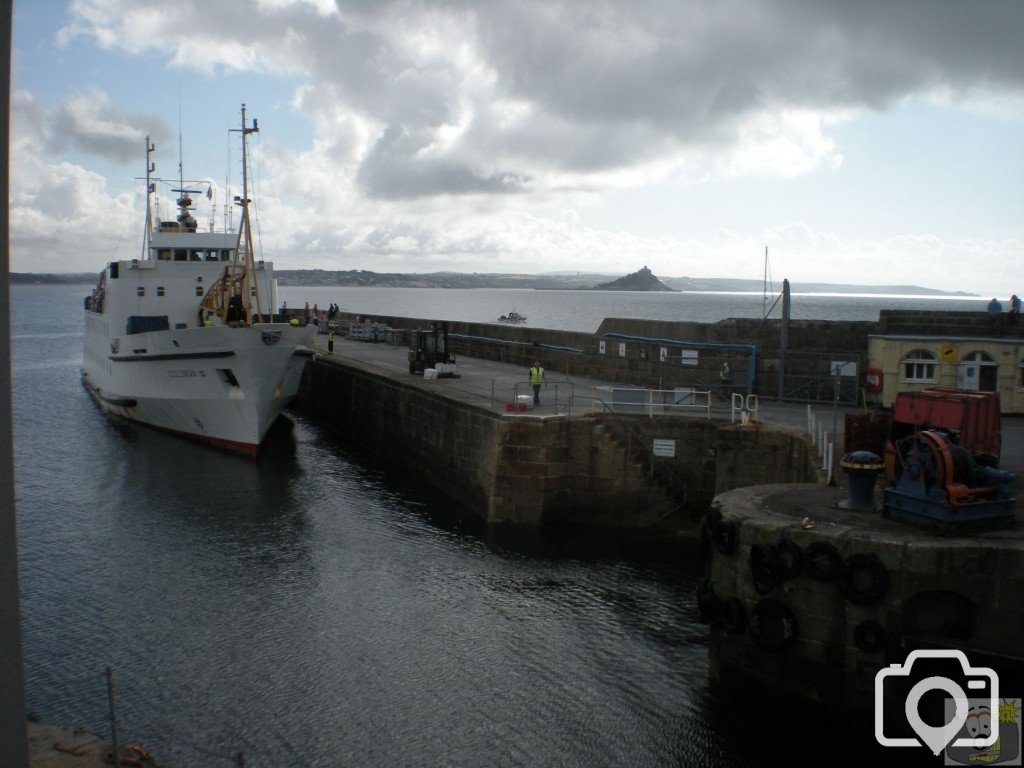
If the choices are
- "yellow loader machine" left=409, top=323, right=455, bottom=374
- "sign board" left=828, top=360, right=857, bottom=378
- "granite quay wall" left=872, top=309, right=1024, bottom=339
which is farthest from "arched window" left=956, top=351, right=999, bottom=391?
"yellow loader machine" left=409, top=323, right=455, bottom=374

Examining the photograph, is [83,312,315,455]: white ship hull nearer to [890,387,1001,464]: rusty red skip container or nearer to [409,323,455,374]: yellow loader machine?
[409,323,455,374]: yellow loader machine

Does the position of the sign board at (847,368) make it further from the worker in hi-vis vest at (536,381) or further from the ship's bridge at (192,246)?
the ship's bridge at (192,246)

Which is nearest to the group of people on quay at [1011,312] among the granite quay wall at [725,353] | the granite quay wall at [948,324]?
the granite quay wall at [948,324]

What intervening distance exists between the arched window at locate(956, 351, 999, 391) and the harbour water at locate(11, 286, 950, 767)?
26.8 feet

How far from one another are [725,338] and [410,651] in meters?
14.5

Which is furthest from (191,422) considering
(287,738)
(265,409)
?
(287,738)

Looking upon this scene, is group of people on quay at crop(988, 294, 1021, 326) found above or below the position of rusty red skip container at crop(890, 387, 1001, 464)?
above

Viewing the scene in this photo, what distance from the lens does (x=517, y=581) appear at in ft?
53.3

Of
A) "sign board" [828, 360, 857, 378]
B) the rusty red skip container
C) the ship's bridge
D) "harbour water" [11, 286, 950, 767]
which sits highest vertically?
the ship's bridge

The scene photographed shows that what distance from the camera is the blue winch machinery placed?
1014 centimetres

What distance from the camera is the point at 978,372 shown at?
63.9 feet

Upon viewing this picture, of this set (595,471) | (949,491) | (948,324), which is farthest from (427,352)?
(949,491)

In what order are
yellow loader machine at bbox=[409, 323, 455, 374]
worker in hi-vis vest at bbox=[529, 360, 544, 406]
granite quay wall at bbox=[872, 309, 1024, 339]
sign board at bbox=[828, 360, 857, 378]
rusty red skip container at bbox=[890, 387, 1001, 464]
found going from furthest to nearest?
1. yellow loader machine at bbox=[409, 323, 455, 374]
2. granite quay wall at bbox=[872, 309, 1024, 339]
3. sign board at bbox=[828, 360, 857, 378]
4. worker in hi-vis vest at bbox=[529, 360, 544, 406]
5. rusty red skip container at bbox=[890, 387, 1001, 464]

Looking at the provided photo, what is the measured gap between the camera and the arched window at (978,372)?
19.4m
